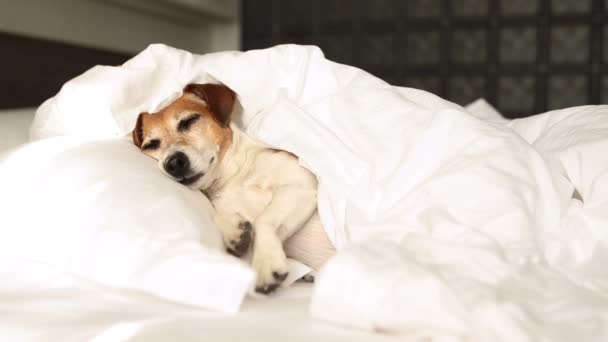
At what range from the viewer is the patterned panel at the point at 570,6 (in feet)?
9.80

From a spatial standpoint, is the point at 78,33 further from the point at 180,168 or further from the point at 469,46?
the point at 469,46

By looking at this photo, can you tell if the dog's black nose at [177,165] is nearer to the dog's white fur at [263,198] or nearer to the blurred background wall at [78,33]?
the dog's white fur at [263,198]

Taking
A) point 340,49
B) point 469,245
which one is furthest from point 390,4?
point 469,245

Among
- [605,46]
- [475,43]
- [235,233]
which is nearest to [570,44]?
[605,46]

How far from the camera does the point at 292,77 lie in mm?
1521

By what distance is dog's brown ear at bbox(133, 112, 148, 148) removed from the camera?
55.6 inches

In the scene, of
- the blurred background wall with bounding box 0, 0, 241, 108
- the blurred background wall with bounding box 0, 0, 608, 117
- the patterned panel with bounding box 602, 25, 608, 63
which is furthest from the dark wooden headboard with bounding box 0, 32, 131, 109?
the patterned panel with bounding box 602, 25, 608, 63

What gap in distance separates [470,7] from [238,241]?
2483 millimetres

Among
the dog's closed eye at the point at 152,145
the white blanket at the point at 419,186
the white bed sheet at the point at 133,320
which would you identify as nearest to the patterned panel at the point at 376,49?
the white blanket at the point at 419,186

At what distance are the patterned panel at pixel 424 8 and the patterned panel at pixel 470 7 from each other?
0.09 metres

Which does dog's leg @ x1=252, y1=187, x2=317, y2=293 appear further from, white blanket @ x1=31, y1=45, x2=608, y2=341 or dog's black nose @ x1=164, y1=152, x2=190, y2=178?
dog's black nose @ x1=164, y1=152, x2=190, y2=178

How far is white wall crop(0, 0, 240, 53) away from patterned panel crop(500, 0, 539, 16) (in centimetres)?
158

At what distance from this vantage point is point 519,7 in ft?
10.1

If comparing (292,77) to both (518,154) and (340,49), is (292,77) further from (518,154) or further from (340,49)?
(340,49)
